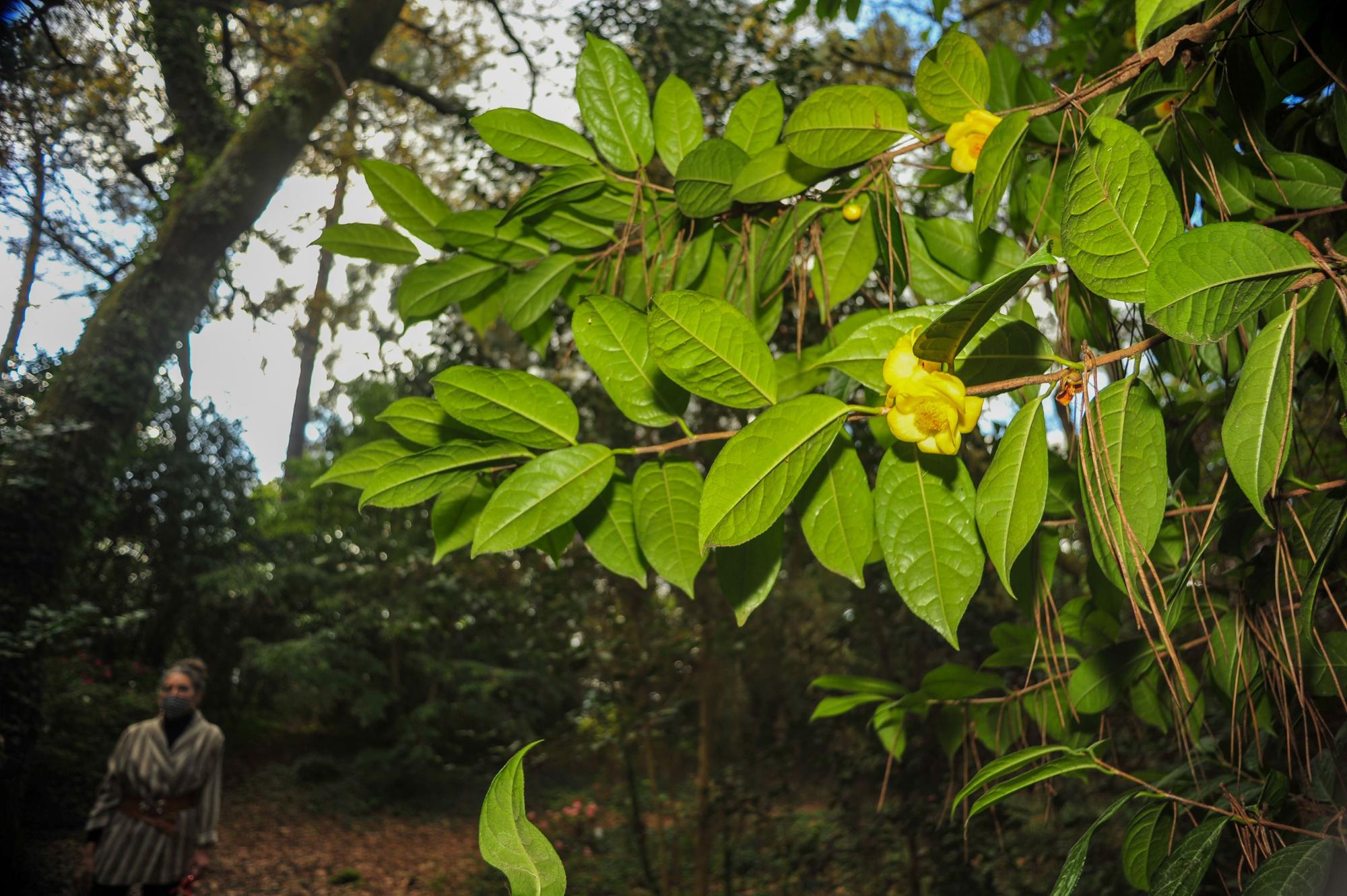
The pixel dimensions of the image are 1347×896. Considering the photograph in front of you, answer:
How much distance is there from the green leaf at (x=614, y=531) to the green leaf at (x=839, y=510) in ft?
0.36

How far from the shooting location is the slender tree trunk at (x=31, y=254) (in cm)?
206

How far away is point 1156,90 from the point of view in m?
0.43

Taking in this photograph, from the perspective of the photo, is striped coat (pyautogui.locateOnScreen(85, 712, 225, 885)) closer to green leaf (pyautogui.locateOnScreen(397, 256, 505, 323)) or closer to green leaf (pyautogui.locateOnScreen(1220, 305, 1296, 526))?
green leaf (pyautogui.locateOnScreen(397, 256, 505, 323))

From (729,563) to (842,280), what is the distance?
253mm

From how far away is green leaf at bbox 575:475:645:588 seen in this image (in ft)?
1.63

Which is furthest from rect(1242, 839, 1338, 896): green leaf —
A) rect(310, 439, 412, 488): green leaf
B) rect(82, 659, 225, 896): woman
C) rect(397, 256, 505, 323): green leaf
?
rect(82, 659, 225, 896): woman

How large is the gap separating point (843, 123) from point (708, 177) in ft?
0.30

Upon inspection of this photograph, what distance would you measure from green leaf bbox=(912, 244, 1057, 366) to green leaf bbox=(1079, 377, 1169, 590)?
0.10 metres

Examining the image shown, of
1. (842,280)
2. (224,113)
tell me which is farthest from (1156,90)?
(224,113)

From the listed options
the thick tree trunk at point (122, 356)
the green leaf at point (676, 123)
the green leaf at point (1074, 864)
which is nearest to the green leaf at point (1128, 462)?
the green leaf at point (1074, 864)

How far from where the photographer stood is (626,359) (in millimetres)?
460

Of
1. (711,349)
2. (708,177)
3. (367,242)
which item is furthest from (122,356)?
(711,349)

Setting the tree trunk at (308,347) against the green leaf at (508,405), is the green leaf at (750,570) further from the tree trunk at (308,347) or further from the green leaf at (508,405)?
the tree trunk at (308,347)

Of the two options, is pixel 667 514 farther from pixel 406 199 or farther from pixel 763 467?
pixel 406 199
